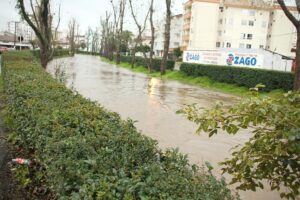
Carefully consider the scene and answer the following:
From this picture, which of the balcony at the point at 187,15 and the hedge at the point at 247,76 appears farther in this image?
the balcony at the point at 187,15

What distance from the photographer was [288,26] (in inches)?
2667

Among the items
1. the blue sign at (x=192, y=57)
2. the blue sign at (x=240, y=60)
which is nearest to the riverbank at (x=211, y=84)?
the blue sign at (x=192, y=57)

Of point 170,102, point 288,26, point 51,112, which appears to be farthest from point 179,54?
point 51,112

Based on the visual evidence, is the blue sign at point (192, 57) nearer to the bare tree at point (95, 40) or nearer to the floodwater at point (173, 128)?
the floodwater at point (173, 128)

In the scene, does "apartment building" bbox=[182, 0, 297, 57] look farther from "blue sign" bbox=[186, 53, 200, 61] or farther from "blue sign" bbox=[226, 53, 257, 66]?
"blue sign" bbox=[226, 53, 257, 66]

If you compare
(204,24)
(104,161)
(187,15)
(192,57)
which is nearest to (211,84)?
(192,57)

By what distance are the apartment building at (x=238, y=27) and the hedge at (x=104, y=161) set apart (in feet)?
201

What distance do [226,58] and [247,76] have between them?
4.79 m

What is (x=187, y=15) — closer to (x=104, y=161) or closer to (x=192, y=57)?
(x=192, y=57)

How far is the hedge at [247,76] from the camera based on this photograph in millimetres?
18594

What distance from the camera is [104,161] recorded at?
10.4 feet

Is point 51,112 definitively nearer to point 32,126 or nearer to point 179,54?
point 32,126

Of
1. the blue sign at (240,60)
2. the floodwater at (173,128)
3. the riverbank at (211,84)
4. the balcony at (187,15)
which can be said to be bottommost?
the floodwater at (173,128)

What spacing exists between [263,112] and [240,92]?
1754 centimetres
